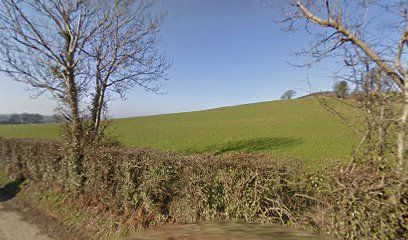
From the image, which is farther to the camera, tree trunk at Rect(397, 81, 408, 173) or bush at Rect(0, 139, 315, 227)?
bush at Rect(0, 139, 315, 227)

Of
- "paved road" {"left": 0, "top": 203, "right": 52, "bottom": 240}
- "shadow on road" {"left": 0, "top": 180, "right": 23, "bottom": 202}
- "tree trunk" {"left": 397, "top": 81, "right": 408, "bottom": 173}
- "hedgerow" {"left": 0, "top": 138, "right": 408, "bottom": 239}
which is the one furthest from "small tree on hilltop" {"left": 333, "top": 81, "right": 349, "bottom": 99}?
"shadow on road" {"left": 0, "top": 180, "right": 23, "bottom": 202}

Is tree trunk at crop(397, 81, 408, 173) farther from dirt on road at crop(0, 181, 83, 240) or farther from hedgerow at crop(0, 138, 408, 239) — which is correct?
dirt on road at crop(0, 181, 83, 240)

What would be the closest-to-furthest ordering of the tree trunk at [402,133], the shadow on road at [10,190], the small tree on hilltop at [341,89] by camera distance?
the tree trunk at [402,133] < the small tree on hilltop at [341,89] < the shadow on road at [10,190]

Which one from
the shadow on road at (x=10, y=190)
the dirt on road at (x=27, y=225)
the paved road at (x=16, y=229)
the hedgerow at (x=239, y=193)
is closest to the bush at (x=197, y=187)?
the hedgerow at (x=239, y=193)

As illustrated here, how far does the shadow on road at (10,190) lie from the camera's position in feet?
29.4

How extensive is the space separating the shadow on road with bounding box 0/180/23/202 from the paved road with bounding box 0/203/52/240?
1.82 metres

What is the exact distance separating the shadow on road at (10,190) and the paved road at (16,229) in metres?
1.82

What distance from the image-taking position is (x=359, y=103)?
4328mm

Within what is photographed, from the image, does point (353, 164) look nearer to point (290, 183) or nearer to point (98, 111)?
point (290, 183)

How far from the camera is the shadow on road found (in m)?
8.96

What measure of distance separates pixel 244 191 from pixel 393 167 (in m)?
2.36

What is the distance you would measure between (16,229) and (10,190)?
4.07m

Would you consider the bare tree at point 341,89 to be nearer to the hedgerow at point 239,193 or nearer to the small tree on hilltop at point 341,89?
the small tree on hilltop at point 341,89

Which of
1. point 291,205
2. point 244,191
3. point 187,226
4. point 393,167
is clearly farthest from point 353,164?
point 187,226
